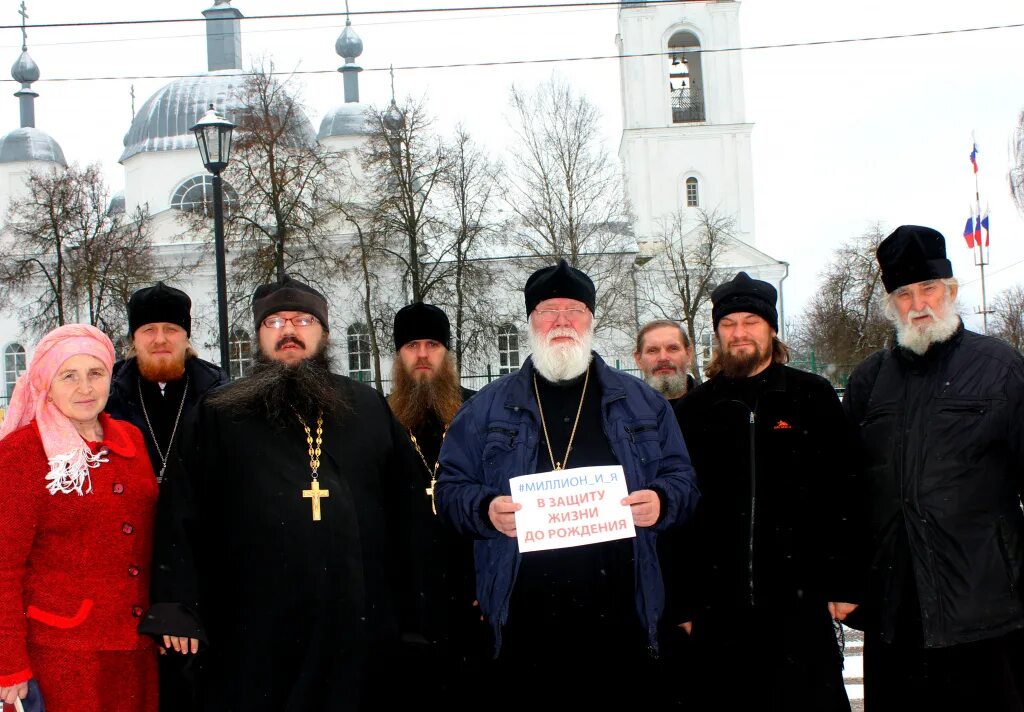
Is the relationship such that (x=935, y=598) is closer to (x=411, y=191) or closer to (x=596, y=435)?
(x=596, y=435)

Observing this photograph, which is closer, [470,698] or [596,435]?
[596,435]

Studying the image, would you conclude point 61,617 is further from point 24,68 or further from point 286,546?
point 24,68

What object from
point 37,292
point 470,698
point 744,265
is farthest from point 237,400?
point 37,292

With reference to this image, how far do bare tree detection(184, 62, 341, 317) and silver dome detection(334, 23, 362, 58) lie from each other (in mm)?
23899

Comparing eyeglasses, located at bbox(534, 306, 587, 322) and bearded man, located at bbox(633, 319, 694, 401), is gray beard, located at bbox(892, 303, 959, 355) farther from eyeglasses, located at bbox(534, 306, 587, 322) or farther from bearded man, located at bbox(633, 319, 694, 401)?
bearded man, located at bbox(633, 319, 694, 401)

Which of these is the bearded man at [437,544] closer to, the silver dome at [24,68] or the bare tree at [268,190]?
the bare tree at [268,190]

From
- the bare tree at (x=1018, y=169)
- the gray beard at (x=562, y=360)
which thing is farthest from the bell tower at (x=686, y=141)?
the gray beard at (x=562, y=360)

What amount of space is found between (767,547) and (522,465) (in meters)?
1.11

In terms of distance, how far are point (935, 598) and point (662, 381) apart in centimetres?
262

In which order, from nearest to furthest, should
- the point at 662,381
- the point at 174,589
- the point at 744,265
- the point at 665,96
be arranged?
the point at 174,589 < the point at 662,381 < the point at 744,265 < the point at 665,96

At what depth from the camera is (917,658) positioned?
4.23m

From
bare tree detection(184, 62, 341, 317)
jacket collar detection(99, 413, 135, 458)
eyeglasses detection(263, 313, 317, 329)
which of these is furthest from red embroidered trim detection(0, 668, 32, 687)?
bare tree detection(184, 62, 341, 317)

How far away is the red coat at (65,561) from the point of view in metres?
3.61

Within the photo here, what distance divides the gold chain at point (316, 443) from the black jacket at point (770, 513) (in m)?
1.52
